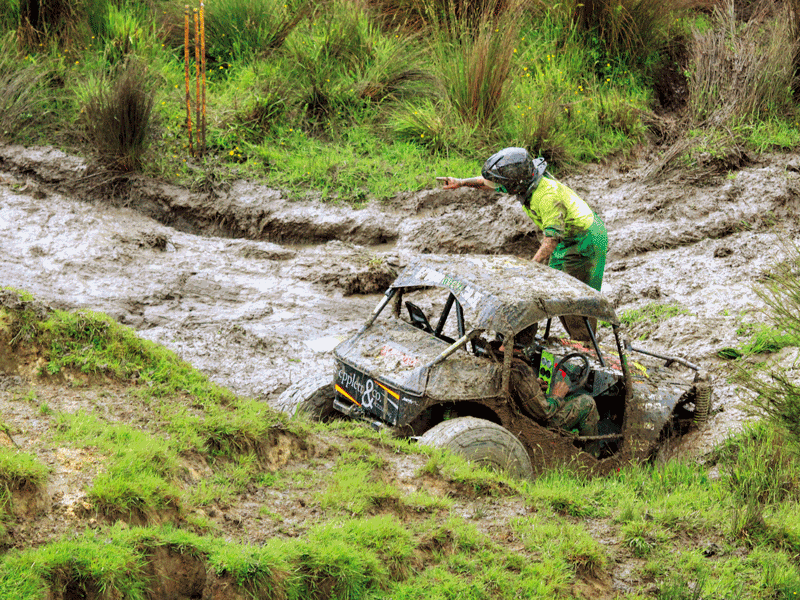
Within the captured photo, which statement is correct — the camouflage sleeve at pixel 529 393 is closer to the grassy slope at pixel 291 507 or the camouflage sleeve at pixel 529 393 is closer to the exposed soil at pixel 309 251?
the grassy slope at pixel 291 507

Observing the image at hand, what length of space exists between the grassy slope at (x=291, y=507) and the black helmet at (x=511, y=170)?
2430 mm

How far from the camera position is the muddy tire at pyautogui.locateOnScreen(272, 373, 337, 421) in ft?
19.0

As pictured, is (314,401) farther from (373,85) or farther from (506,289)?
(373,85)

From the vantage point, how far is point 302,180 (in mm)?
10117

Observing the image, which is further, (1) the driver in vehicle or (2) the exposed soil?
(2) the exposed soil

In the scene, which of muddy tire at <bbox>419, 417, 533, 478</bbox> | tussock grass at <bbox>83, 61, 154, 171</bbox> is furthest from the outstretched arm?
tussock grass at <bbox>83, 61, 154, 171</bbox>

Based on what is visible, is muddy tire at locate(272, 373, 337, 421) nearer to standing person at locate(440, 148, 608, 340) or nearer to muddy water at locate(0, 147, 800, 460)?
muddy water at locate(0, 147, 800, 460)

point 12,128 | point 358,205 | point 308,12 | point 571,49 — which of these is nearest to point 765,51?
point 571,49

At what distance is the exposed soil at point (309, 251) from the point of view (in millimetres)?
Answer: 7395

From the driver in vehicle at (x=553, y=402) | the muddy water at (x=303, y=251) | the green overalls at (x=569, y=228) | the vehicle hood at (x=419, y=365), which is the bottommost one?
the muddy water at (x=303, y=251)

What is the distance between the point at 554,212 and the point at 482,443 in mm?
2288

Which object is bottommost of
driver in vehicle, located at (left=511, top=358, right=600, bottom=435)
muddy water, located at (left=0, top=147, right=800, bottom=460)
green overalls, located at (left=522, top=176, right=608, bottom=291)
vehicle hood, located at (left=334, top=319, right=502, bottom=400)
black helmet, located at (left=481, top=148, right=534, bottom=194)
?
muddy water, located at (left=0, top=147, right=800, bottom=460)

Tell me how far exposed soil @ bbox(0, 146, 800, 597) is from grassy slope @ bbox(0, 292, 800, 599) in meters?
1.44

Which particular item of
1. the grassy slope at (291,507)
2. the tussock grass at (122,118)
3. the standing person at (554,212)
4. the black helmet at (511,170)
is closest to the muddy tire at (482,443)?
the grassy slope at (291,507)
